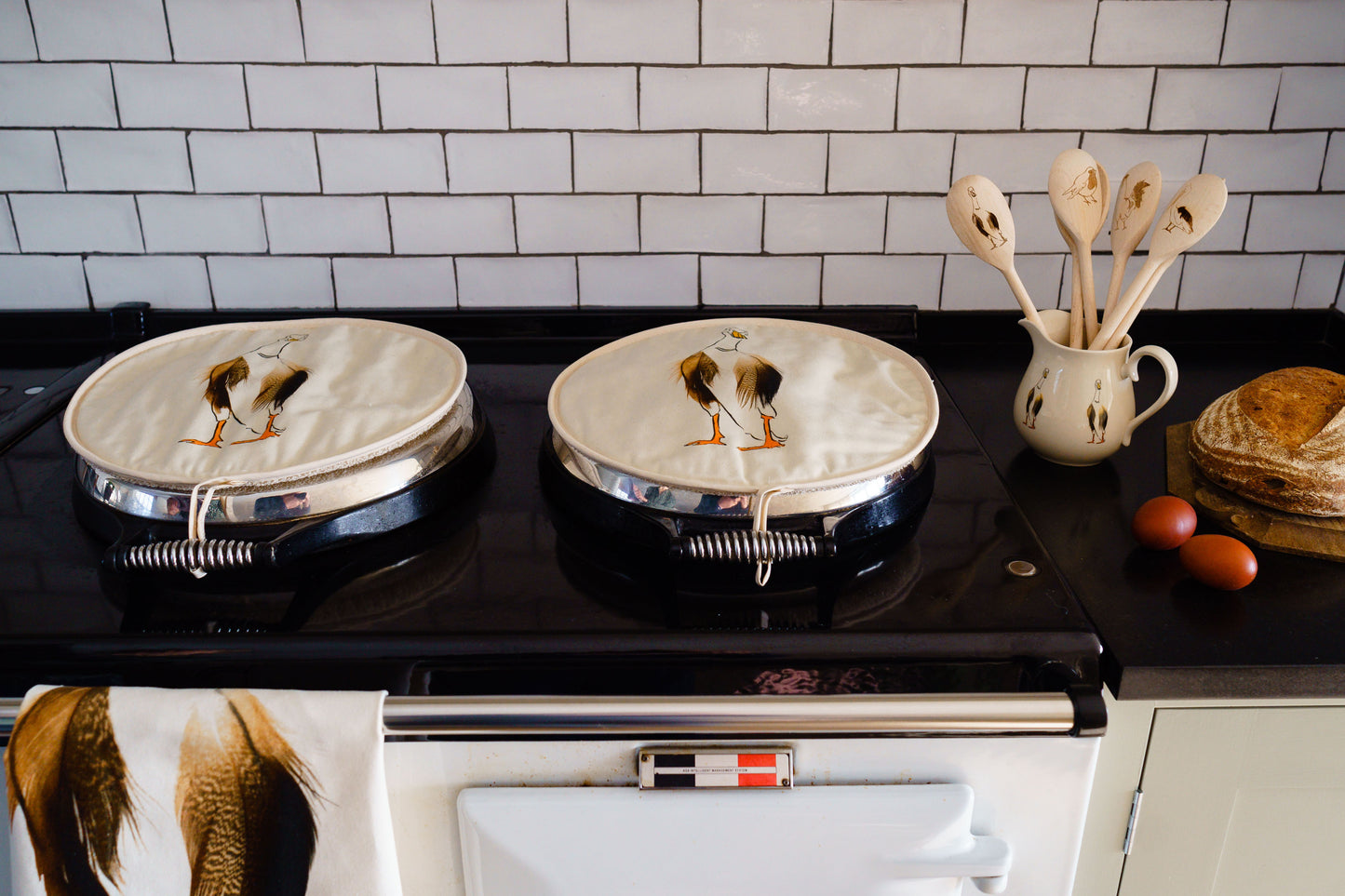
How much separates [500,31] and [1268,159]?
1079 millimetres

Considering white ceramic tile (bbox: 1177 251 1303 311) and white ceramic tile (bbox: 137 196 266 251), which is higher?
white ceramic tile (bbox: 137 196 266 251)

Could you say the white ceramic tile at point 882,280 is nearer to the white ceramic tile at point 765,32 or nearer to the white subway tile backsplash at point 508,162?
the white ceramic tile at point 765,32

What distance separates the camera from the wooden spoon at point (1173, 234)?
104cm

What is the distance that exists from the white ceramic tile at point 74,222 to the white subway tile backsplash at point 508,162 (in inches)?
18.6

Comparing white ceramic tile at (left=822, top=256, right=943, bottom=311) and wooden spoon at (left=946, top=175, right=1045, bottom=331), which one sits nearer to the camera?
wooden spoon at (left=946, top=175, right=1045, bottom=331)

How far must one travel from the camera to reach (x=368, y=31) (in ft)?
4.41

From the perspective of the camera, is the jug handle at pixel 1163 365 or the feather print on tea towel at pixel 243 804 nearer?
the feather print on tea towel at pixel 243 804

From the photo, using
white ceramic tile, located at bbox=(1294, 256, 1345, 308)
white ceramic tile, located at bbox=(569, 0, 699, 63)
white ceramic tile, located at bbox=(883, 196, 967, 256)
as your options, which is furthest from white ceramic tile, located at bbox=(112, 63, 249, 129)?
white ceramic tile, located at bbox=(1294, 256, 1345, 308)

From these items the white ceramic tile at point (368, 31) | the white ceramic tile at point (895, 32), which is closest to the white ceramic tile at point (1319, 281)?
the white ceramic tile at point (895, 32)

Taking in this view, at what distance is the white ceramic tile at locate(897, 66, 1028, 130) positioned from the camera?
137 cm

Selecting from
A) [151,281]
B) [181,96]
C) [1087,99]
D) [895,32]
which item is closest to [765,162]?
[895,32]

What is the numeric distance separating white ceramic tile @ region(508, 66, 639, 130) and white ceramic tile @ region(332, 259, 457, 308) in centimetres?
25

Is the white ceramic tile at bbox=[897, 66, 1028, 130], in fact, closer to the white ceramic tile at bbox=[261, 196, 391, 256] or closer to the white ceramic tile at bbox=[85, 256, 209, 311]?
the white ceramic tile at bbox=[261, 196, 391, 256]

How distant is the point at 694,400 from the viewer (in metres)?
1.03
